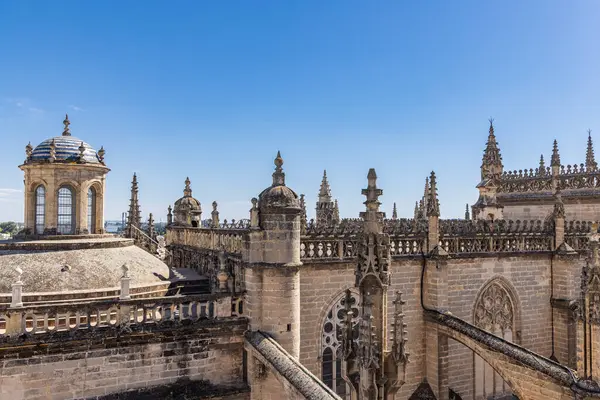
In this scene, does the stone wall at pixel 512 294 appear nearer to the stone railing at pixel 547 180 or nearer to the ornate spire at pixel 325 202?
the stone railing at pixel 547 180

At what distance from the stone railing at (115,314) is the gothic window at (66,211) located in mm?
4223

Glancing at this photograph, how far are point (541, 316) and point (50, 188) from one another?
2048 cm

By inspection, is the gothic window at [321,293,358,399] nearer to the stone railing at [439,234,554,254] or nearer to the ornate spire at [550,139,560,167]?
the stone railing at [439,234,554,254]

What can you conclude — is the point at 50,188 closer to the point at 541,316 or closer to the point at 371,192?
the point at 371,192

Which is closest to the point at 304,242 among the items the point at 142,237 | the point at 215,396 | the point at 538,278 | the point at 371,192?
the point at 215,396

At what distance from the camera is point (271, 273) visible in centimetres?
1384

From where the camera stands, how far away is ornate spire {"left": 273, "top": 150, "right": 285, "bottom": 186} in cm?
1434

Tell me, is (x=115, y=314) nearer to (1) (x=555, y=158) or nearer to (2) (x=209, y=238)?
(2) (x=209, y=238)

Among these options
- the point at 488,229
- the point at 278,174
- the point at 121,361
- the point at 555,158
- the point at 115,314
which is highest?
the point at 555,158

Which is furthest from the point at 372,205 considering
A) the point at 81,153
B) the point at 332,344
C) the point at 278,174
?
the point at 81,153

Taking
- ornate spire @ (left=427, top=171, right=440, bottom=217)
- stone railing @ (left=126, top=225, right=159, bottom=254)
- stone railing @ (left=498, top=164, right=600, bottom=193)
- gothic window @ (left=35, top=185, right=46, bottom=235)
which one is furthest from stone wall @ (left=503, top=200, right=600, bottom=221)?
gothic window @ (left=35, top=185, right=46, bottom=235)

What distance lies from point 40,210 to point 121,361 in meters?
6.46

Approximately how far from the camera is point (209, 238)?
18859 mm

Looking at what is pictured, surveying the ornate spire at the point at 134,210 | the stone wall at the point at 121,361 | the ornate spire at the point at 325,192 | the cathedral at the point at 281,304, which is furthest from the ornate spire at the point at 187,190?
the ornate spire at the point at 325,192
